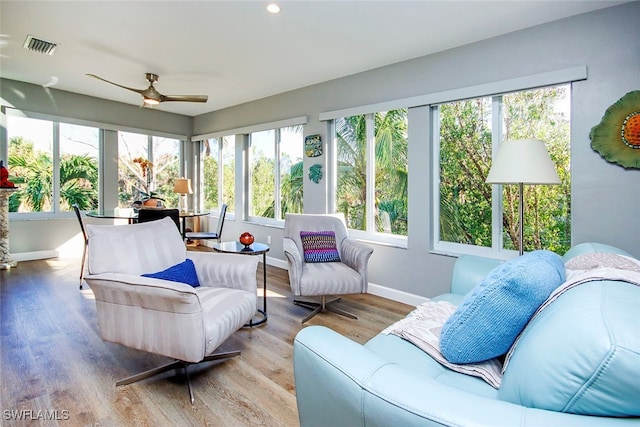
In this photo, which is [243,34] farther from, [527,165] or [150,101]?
[527,165]

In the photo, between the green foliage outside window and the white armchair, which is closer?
the white armchair

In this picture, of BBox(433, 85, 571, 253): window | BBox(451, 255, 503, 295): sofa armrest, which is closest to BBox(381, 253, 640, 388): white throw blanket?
BBox(451, 255, 503, 295): sofa armrest

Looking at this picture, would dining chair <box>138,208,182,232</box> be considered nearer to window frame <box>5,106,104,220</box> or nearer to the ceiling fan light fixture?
the ceiling fan light fixture

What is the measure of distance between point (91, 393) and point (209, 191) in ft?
16.1

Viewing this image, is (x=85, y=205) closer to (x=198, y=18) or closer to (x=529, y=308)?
(x=198, y=18)

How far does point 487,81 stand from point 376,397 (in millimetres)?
2953

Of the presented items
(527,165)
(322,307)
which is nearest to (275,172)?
(322,307)

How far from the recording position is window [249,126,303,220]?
4.73 m

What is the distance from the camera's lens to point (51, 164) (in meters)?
4.99

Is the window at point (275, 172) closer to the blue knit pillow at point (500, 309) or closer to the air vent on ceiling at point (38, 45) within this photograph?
the air vent on ceiling at point (38, 45)

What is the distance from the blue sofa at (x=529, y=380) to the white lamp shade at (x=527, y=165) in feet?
4.61

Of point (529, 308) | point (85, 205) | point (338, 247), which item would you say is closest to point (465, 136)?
point (338, 247)

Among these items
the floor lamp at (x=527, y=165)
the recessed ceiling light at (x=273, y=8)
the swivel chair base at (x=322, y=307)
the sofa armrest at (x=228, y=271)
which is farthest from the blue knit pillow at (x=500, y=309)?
the recessed ceiling light at (x=273, y=8)

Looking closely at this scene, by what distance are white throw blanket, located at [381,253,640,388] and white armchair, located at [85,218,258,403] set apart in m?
0.93
